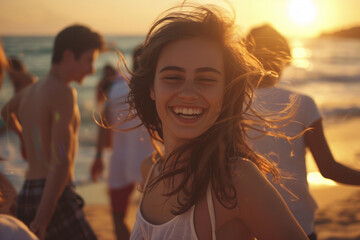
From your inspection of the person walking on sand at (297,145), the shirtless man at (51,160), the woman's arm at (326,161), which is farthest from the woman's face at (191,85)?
the shirtless man at (51,160)

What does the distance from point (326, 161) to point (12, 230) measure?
1.79 m

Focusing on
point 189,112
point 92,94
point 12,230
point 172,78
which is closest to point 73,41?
point 172,78

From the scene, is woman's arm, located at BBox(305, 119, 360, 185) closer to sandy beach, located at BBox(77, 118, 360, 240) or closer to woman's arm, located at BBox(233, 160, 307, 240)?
woman's arm, located at BBox(233, 160, 307, 240)

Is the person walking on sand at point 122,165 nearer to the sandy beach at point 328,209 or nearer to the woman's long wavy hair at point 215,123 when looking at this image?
the sandy beach at point 328,209

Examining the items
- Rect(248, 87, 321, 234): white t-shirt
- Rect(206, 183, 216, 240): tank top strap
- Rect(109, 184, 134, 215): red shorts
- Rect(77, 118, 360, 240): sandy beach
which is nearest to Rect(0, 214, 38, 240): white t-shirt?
Rect(206, 183, 216, 240): tank top strap

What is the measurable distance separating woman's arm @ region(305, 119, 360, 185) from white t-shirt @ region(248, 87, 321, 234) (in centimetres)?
6

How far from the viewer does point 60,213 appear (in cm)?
301

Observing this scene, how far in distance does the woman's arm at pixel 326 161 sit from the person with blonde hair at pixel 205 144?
0.67 m

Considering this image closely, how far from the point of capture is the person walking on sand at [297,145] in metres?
2.31

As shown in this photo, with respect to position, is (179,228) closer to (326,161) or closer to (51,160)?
(326,161)

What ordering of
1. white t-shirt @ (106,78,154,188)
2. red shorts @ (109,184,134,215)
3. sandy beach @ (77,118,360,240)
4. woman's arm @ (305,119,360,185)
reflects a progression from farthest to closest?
sandy beach @ (77,118,360,240) < red shorts @ (109,184,134,215) < white t-shirt @ (106,78,154,188) < woman's arm @ (305,119,360,185)

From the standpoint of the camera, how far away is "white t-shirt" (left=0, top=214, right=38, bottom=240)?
133cm

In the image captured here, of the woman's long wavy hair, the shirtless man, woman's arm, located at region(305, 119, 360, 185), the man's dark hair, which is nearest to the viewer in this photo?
the woman's long wavy hair

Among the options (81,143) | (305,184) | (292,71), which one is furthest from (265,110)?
(292,71)
